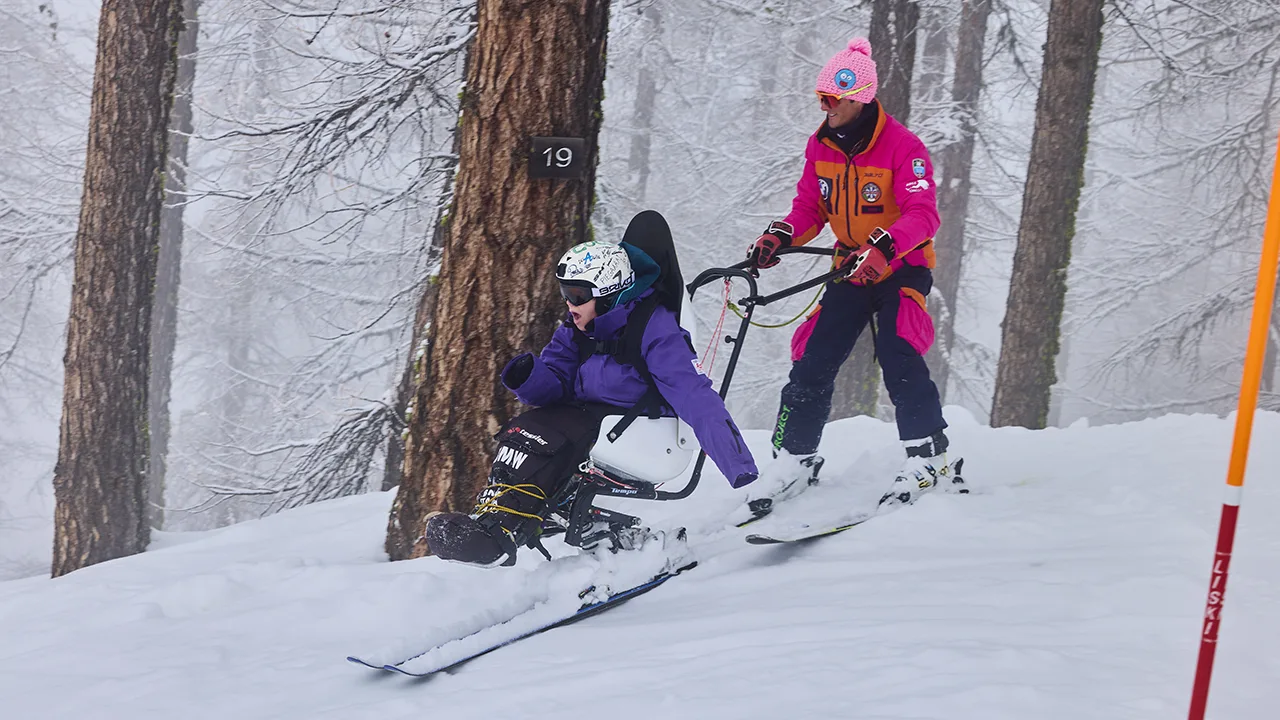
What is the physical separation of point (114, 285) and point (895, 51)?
663 cm

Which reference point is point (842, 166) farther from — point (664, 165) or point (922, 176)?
point (664, 165)

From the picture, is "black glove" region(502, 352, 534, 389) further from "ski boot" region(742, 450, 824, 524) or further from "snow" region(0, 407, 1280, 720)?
"ski boot" region(742, 450, 824, 524)

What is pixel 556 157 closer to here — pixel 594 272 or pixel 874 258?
pixel 594 272

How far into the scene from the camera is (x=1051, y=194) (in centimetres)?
734

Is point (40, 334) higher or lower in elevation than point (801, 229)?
lower

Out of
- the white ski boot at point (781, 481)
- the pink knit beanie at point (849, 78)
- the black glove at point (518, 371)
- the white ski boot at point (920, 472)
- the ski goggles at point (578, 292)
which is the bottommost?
the white ski boot at point (781, 481)

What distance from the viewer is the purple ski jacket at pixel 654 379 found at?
11.5ft

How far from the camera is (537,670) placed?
9.52 ft

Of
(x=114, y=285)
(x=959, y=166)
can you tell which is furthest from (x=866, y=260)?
(x=959, y=166)

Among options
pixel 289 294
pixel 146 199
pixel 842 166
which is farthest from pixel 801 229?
pixel 289 294

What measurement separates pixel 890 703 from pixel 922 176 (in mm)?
2660

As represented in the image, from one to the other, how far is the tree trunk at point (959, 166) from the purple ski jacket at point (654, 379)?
8.93 m

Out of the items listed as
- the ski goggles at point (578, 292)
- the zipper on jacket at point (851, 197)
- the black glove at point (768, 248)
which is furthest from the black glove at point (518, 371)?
the zipper on jacket at point (851, 197)

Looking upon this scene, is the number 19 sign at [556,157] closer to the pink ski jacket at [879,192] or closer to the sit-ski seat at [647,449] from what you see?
the sit-ski seat at [647,449]
